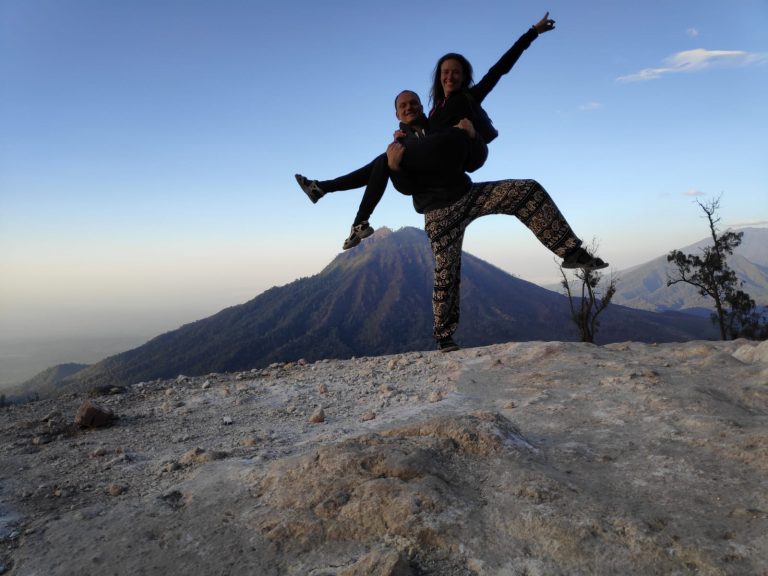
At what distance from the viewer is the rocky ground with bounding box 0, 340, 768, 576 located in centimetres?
177

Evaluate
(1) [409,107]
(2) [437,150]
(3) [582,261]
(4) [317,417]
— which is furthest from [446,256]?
(4) [317,417]

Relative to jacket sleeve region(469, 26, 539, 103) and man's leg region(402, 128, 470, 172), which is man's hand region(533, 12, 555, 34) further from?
man's leg region(402, 128, 470, 172)

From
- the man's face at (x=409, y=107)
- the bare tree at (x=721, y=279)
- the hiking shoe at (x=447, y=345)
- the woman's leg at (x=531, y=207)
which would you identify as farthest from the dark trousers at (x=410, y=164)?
the bare tree at (x=721, y=279)

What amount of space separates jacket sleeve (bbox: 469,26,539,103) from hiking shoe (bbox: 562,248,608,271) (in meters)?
1.79

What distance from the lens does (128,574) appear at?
1756 mm

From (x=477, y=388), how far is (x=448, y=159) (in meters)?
2.05

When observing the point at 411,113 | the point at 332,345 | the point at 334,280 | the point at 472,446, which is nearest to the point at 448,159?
the point at 411,113

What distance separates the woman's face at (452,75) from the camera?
5039mm

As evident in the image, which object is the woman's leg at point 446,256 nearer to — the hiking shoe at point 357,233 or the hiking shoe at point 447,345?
the hiking shoe at point 447,345

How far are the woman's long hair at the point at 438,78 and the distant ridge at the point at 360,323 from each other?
77943 millimetres

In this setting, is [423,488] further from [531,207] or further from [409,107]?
[409,107]

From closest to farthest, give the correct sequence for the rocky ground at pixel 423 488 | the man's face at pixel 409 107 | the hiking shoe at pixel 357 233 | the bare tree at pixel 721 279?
the rocky ground at pixel 423 488
the hiking shoe at pixel 357 233
the man's face at pixel 409 107
the bare tree at pixel 721 279

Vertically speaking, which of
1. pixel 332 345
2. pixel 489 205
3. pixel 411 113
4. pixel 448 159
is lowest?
pixel 332 345

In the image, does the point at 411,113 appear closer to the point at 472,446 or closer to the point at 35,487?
the point at 472,446
